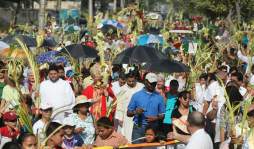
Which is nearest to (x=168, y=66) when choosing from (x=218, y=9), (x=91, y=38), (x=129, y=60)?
(x=129, y=60)

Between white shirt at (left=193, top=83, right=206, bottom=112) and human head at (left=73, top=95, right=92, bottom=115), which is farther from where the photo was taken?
white shirt at (left=193, top=83, right=206, bottom=112)

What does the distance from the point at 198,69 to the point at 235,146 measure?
6.89 meters

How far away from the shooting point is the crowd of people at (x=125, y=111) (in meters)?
8.70

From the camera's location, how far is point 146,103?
11227 millimetres

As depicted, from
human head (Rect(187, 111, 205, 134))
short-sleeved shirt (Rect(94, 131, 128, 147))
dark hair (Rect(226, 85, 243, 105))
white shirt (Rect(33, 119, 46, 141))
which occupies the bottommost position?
short-sleeved shirt (Rect(94, 131, 128, 147))

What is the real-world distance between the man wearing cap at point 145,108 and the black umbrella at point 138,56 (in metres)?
3.42

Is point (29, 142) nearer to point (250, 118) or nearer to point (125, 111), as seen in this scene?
point (250, 118)

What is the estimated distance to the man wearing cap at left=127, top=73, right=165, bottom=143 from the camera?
11242 millimetres

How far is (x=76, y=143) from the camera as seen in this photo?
30.3ft

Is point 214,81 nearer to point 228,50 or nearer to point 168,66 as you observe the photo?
point 168,66

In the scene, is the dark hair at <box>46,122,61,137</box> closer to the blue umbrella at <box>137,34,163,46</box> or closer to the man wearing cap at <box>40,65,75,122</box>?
the man wearing cap at <box>40,65,75,122</box>

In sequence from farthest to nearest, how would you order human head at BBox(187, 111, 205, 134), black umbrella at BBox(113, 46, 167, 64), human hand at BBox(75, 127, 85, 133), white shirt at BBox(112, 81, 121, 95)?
black umbrella at BBox(113, 46, 167, 64) → white shirt at BBox(112, 81, 121, 95) → human hand at BBox(75, 127, 85, 133) → human head at BBox(187, 111, 205, 134)

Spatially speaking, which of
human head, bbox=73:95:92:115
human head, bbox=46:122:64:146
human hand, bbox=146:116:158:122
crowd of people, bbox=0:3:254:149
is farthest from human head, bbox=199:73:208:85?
human head, bbox=46:122:64:146

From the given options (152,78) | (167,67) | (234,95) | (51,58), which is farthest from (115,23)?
(234,95)
